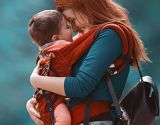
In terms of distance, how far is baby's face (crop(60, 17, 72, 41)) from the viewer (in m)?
2.56

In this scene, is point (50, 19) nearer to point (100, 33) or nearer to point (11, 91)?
point (100, 33)

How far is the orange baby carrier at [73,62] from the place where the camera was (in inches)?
93.5

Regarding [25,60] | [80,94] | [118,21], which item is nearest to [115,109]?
[80,94]

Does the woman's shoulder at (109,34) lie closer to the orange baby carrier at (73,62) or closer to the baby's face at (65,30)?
the orange baby carrier at (73,62)

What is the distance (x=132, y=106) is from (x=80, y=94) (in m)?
0.28

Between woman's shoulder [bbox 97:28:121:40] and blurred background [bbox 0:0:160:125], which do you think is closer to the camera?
woman's shoulder [bbox 97:28:121:40]

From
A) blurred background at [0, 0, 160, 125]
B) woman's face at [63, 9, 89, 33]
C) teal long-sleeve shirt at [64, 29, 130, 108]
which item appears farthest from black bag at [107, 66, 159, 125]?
blurred background at [0, 0, 160, 125]

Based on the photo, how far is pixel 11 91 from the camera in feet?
19.5

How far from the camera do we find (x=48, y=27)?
8.32ft

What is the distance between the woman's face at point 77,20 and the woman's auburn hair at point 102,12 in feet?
0.05

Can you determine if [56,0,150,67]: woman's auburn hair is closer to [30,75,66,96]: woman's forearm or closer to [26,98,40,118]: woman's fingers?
[30,75,66,96]: woman's forearm

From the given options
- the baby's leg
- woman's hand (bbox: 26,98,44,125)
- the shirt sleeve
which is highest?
the shirt sleeve

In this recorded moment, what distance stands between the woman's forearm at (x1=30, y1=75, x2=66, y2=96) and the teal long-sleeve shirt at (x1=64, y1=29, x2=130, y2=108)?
0.02 m

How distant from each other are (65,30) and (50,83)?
11.2 inches
